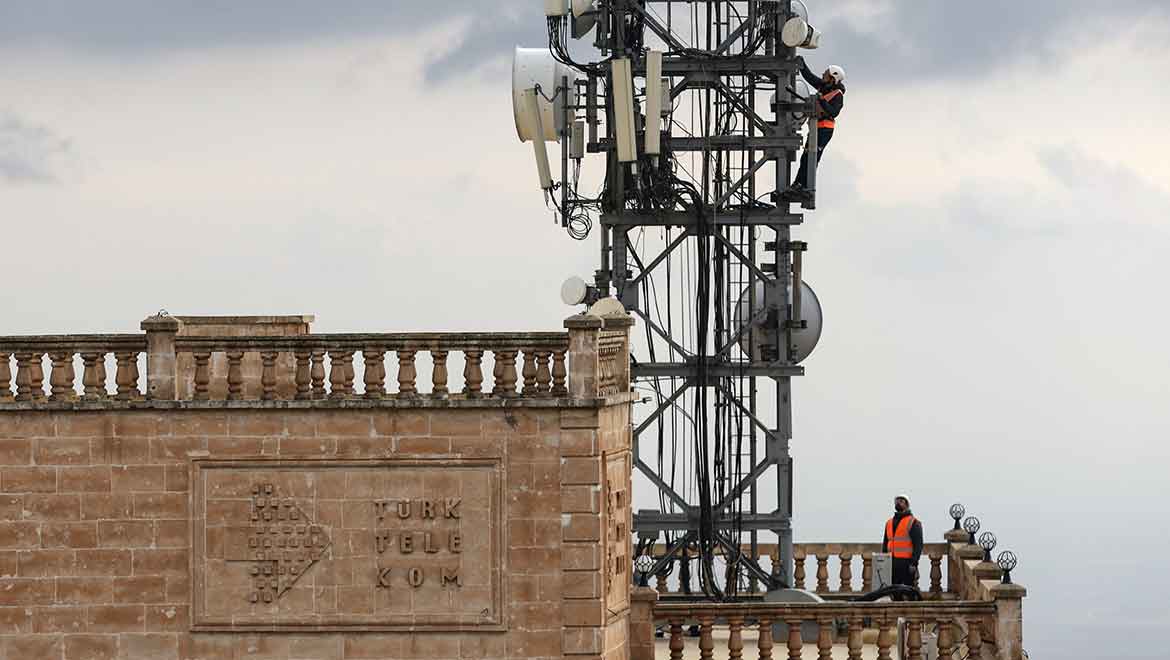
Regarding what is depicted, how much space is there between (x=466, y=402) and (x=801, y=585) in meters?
10.7

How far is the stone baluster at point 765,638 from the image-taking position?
116ft

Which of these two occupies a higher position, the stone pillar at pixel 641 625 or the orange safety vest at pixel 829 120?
the orange safety vest at pixel 829 120

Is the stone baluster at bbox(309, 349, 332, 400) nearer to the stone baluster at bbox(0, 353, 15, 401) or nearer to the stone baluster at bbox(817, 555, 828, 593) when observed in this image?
the stone baluster at bbox(0, 353, 15, 401)

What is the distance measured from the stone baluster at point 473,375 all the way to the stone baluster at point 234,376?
8.35 feet

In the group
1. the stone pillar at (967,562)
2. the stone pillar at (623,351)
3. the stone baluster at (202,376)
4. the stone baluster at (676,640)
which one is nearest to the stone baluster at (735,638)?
the stone baluster at (676,640)

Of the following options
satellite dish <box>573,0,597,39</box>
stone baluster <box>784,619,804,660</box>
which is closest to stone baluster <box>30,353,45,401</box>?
stone baluster <box>784,619,804,660</box>

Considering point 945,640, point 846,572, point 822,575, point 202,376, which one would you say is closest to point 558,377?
point 202,376

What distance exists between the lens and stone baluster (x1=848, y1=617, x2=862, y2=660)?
117 feet

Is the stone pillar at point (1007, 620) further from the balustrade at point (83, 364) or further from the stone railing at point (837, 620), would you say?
the balustrade at point (83, 364)

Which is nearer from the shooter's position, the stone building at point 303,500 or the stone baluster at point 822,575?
the stone building at point 303,500

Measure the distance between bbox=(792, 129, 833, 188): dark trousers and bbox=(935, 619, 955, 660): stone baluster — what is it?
7321 millimetres

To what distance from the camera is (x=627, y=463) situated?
114 ft

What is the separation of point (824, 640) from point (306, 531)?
262 inches

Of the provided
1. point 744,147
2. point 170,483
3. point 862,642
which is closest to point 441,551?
point 170,483
